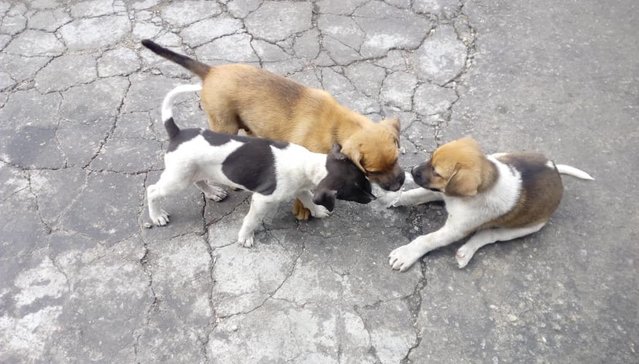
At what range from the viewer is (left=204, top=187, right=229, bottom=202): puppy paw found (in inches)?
182

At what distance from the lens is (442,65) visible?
231 inches

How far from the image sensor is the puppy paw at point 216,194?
4.62m

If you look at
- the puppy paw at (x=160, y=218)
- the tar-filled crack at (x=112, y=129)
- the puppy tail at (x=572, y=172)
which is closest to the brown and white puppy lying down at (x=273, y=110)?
the puppy paw at (x=160, y=218)

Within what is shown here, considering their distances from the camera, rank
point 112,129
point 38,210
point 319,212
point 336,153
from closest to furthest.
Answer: point 336,153 < point 319,212 < point 38,210 < point 112,129

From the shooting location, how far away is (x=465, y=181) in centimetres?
362

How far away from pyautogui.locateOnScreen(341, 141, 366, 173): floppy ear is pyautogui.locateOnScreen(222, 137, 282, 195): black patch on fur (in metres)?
0.58

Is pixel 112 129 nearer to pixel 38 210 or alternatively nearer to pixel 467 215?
pixel 38 210

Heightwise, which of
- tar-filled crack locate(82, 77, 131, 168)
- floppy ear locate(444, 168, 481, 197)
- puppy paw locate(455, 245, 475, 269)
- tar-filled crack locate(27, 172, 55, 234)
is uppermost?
floppy ear locate(444, 168, 481, 197)

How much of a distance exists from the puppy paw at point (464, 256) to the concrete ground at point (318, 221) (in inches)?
3.0

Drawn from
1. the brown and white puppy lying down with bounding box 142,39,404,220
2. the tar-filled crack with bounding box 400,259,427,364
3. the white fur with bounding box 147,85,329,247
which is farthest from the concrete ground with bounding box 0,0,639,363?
the brown and white puppy lying down with bounding box 142,39,404,220

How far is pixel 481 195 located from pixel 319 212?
4.57 feet

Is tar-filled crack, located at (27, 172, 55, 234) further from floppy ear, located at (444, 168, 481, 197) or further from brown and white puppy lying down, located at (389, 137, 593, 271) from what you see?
floppy ear, located at (444, 168, 481, 197)

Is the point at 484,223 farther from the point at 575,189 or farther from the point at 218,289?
the point at 218,289

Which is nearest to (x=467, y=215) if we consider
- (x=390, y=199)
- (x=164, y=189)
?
(x=390, y=199)
